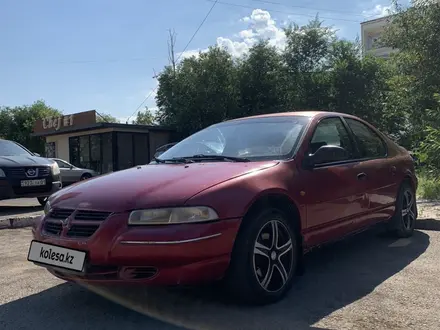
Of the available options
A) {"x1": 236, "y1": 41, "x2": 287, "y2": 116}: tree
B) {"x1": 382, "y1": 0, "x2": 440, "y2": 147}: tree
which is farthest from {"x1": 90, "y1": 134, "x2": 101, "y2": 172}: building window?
{"x1": 382, "y1": 0, "x2": 440, "y2": 147}: tree

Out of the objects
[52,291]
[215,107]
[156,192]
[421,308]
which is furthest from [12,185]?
[215,107]

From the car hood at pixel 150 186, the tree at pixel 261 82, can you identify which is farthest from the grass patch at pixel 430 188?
the tree at pixel 261 82

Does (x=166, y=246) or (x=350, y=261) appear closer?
(x=166, y=246)

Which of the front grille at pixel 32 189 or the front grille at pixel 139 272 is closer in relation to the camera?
the front grille at pixel 139 272

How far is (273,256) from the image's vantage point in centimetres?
331

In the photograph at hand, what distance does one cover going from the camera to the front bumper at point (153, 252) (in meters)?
2.81

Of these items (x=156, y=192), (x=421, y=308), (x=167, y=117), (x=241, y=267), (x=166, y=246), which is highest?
(x=167, y=117)

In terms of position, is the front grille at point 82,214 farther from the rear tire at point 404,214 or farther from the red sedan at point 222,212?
the rear tire at point 404,214

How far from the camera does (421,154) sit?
820 cm

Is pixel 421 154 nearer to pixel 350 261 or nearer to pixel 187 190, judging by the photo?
pixel 350 261

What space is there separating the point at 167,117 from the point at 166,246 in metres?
22.8

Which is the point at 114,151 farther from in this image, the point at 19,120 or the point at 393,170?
the point at 19,120

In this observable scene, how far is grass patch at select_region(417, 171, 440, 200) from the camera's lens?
331 inches

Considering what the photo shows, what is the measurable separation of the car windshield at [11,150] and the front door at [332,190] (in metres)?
7.07
